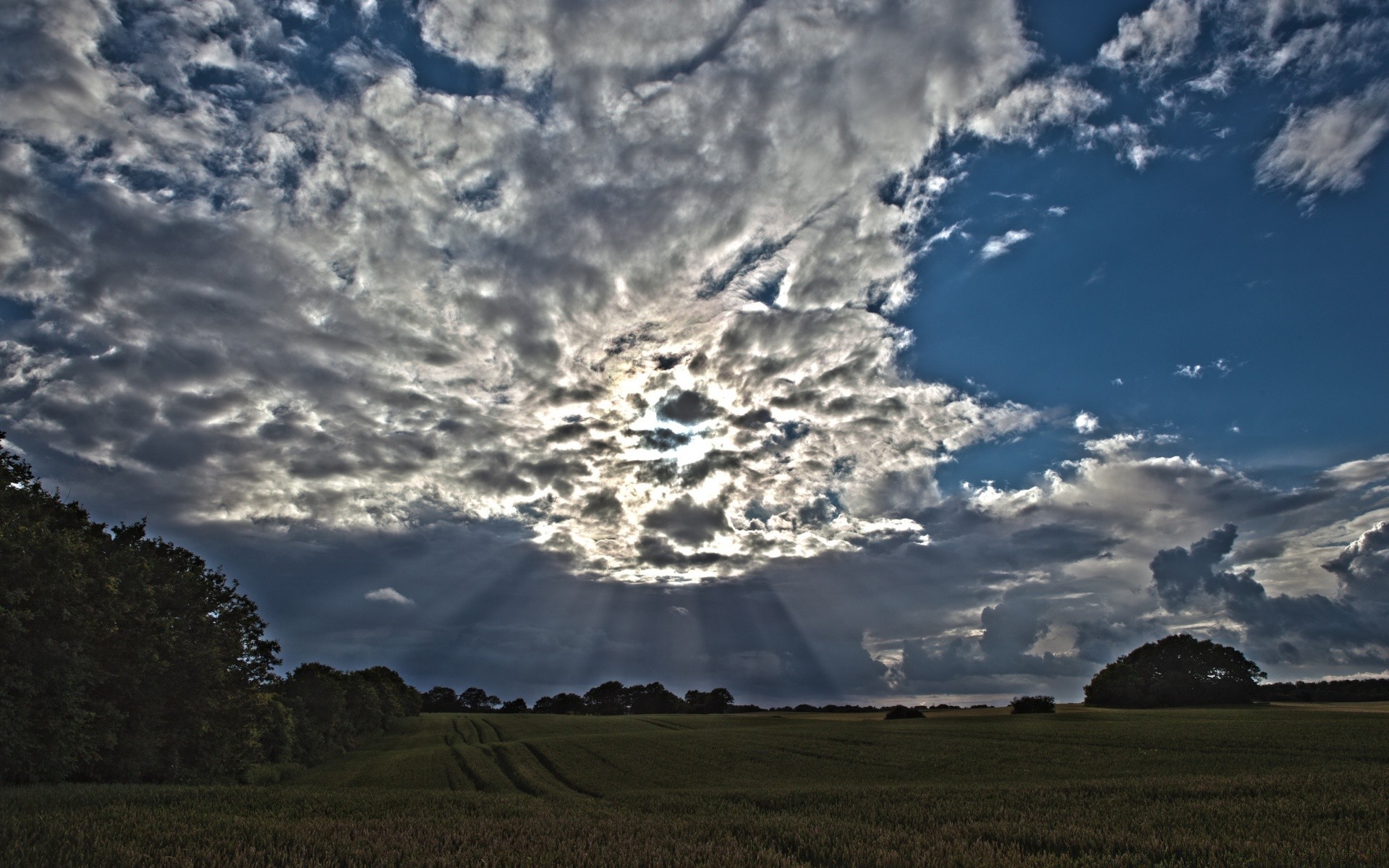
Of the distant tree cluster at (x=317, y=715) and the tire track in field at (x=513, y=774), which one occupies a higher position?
the distant tree cluster at (x=317, y=715)

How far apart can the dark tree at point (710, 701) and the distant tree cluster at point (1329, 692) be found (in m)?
110

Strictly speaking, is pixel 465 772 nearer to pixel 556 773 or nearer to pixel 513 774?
pixel 513 774

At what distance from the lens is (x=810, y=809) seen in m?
25.6

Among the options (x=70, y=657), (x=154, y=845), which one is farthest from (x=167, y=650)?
(x=154, y=845)

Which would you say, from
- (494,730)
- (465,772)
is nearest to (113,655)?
(465,772)

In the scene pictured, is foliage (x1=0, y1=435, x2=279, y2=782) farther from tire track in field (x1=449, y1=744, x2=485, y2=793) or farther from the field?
tire track in field (x1=449, y1=744, x2=485, y2=793)

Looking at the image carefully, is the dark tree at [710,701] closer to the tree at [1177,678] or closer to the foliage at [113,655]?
the tree at [1177,678]

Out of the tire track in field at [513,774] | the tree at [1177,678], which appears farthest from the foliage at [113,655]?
the tree at [1177,678]

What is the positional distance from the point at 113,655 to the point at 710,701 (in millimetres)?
170497

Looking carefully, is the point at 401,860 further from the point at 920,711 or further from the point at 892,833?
the point at 920,711

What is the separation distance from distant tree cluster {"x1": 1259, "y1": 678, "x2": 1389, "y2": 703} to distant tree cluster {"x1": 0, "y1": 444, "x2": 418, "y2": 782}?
129579mm

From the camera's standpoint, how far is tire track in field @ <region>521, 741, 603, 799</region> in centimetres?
3884

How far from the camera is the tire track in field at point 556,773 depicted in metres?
38.8

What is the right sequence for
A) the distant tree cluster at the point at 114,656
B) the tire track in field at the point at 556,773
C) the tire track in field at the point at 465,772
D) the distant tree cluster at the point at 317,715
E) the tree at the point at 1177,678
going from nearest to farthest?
1. the distant tree cluster at the point at 114,656
2. the tire track in field at the point at 556,773
3. the tire track in field at the point at 465,772
4. the distant tree cluster at the point at 317,715
5. the tree at the point at 1177,678
